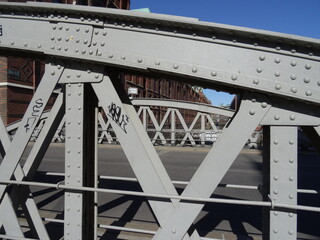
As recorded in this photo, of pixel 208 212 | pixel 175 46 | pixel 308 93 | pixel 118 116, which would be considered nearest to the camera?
pixel 308 93

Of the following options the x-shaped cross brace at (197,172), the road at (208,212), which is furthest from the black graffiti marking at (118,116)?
the road at (208,212)

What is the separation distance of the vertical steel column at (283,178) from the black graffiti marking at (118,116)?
4.03 feet

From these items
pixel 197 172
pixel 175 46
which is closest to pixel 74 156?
pixel 197 172

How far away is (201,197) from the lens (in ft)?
7.00

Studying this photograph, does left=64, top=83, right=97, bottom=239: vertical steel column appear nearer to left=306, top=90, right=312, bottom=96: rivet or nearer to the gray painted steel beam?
the gray painted steel beam

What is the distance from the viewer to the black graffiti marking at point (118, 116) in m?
2.34

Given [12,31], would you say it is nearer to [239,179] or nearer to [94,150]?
[94,150]

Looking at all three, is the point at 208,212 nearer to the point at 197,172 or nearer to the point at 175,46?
the point at 197,172

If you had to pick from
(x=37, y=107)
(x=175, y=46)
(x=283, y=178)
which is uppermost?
(x=175, y=46)

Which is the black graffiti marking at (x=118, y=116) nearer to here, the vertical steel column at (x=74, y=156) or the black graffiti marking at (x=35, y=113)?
the vertical steel column at (x=74, y=156)

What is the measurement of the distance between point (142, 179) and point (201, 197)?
1.72 ft

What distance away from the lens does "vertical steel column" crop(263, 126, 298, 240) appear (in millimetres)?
2018

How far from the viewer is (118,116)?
7.70ft

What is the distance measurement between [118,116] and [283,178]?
1.46 metres
